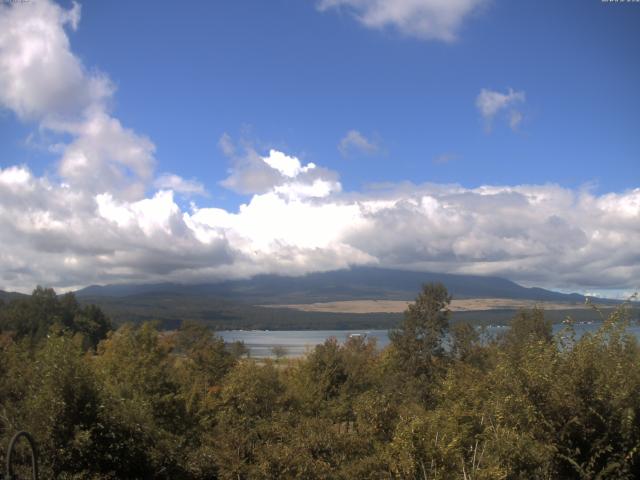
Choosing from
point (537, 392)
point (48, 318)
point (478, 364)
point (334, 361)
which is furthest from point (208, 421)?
point (48, 318)

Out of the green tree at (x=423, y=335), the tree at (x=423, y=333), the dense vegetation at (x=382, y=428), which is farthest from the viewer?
the tree at (x=423, y=333)

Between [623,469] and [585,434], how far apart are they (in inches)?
35.4

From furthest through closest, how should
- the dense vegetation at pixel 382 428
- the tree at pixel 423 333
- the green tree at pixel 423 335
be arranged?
the tree at pixel 423 333 < the green tree at pixel 423 335 < the dense vegetation at pixel 382 428

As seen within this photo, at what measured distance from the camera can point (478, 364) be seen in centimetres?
4400

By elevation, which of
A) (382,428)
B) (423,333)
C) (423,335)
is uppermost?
(382,428)

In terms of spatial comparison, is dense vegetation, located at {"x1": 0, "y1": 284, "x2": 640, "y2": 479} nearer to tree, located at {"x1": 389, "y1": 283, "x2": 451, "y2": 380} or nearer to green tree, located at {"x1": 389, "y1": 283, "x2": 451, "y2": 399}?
green tree, located at {"x1": 389, "y1": 283, "x2": 451, "y2": 399}

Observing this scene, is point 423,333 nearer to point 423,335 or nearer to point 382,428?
point 423,335

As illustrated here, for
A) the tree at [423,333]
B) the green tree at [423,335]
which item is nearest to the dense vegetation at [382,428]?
the green tree at [423,335]

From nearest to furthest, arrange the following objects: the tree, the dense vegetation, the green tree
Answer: the dense vegetation → the green tree → the tree

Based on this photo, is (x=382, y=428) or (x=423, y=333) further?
(x=423, y=333)

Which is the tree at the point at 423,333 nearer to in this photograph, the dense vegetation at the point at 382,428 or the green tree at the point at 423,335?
the green tree at the point at 423,335

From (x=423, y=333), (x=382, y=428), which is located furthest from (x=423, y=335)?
(x=382, y=428)

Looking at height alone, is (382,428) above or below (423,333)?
above

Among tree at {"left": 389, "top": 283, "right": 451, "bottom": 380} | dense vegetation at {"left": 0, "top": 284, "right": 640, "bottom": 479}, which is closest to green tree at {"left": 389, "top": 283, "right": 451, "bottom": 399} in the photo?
tree at {"left": 389, "top": 283, "right": 451, "bottom": 380}
